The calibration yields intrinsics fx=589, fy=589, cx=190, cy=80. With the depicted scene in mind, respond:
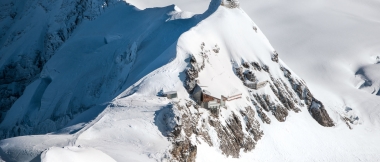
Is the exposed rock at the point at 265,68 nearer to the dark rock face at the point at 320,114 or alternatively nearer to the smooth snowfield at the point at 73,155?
the dark rock face at the point at 320,114

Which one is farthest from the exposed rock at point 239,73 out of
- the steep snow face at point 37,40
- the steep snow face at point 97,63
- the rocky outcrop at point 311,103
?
the steep snow face at point 37,40

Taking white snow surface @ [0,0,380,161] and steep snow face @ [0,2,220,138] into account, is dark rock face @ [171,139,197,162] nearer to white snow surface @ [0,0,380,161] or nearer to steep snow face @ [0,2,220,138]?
white snow surface @ [0,0,380,161]

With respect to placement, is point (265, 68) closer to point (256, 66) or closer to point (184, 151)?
point (256, 66)

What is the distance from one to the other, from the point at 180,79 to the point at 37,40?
4256 centimetres

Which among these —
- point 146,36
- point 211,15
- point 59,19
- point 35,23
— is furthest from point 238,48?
point 35,23

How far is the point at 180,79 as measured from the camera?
52031 millimetres

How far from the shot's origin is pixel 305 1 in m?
105

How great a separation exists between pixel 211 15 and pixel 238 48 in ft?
17.5

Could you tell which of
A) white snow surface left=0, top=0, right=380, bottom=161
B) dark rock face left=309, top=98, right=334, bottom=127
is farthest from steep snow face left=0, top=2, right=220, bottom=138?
dark rock face left=309, top=98, right=334, bottom=127

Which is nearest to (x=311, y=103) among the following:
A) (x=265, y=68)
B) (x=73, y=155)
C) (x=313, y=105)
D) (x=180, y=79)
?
(x=313, y=105)

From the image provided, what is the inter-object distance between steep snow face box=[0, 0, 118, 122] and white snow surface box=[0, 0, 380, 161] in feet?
10.7

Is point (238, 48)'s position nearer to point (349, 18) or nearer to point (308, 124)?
point (308, 124)

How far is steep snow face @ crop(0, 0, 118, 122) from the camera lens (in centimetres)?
8325

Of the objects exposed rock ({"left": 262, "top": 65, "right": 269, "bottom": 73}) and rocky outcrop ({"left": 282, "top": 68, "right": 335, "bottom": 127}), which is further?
rocky outcrop ({"left": 282, "top": 68, "right": 335, "bottom": 127})
